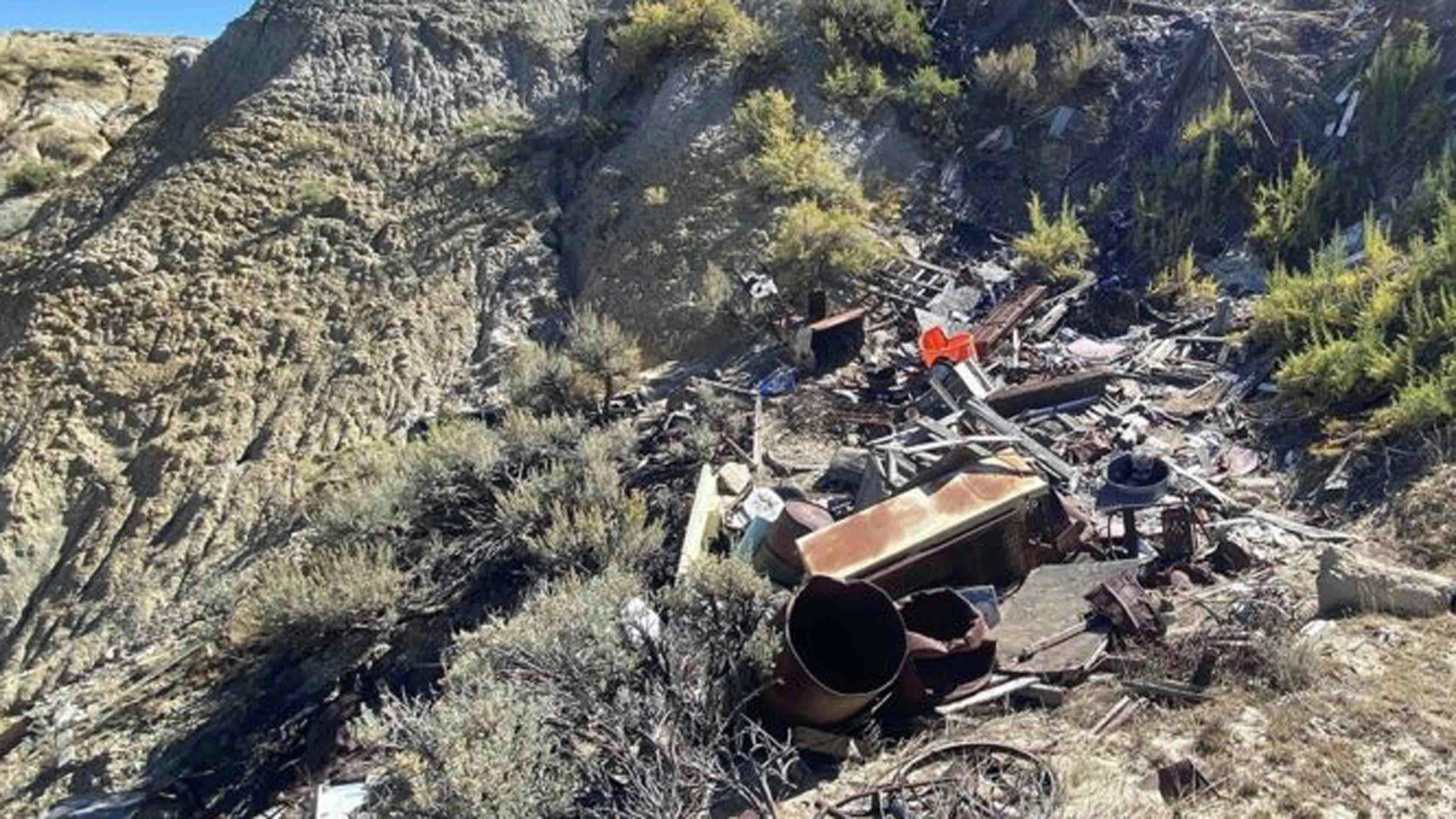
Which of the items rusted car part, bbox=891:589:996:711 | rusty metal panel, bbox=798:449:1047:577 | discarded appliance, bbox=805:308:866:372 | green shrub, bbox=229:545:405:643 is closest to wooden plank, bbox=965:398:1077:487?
rusty metal panel, bbox=798:449:1047:577

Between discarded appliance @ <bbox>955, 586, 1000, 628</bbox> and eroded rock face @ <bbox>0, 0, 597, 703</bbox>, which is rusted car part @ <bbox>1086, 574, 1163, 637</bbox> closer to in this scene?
discarded appliance @ <bbox>955, 586, 1000, 628</bbox>

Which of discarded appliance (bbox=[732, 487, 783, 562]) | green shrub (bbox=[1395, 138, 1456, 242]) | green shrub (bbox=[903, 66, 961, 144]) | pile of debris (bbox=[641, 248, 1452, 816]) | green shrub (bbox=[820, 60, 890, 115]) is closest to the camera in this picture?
pile of debris (bbox=[641, 248, 1452, 816])

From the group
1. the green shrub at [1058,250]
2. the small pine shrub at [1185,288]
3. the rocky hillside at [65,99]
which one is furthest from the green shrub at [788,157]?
the rocky hillside at [65,99]

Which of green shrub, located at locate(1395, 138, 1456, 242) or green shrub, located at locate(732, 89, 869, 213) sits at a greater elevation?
green shrub, located at locate(732, 89, 869, 213)

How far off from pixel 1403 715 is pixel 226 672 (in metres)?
8.19

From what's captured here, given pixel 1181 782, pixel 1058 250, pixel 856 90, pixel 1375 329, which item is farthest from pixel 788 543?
pixel 856 90

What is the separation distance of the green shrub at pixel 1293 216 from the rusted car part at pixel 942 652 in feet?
25.4

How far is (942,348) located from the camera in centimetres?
1111

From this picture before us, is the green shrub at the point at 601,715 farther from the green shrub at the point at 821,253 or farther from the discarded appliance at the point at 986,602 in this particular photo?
the green shrub at the point at 821,253

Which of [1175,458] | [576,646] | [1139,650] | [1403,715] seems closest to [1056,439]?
[1175,458]

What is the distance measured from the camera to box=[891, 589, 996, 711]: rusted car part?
5.98 metres

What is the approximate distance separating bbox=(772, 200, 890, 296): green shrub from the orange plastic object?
6.74ft

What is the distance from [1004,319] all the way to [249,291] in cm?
1029

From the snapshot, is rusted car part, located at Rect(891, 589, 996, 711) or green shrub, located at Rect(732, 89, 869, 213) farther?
green shrub, located at Rect(732, 89, 869, 213)
